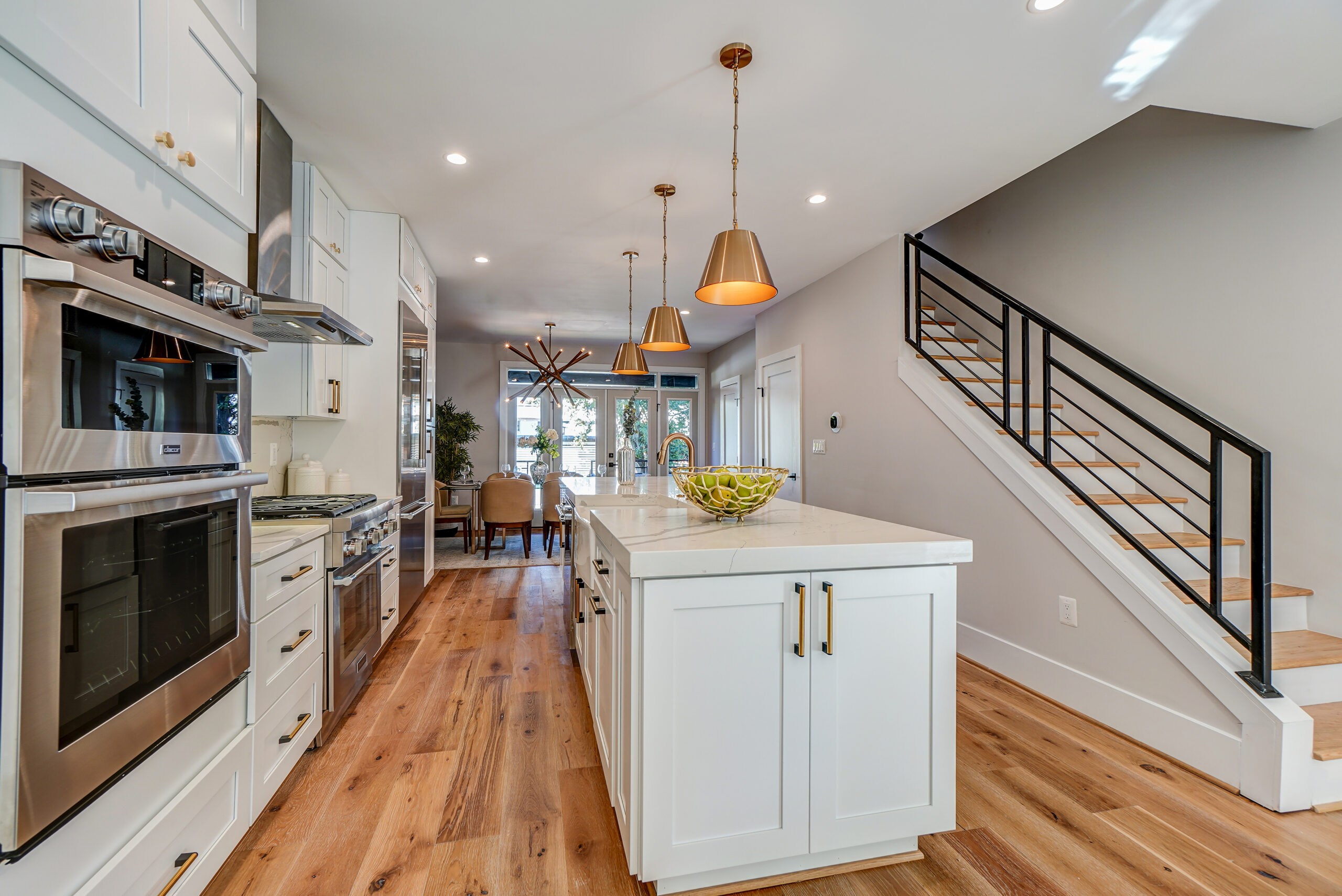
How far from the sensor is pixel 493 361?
831cm

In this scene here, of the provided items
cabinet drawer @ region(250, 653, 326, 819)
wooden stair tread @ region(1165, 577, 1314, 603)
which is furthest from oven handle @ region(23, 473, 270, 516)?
wooden stair tread @ region(1165, 577, 1314, 603)

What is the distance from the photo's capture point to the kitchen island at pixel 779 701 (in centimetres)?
136

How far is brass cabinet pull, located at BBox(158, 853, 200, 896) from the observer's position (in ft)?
4.07

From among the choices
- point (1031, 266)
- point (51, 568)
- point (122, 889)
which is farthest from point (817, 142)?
point (122, 889)

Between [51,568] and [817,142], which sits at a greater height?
[817,142]

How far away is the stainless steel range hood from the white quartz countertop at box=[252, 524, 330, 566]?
2.41ft

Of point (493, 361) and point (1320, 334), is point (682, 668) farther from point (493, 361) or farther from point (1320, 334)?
point (493, 361)

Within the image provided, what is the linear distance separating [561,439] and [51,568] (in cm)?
776

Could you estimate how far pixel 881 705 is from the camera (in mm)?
1499

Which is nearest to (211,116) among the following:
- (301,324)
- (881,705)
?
(301,324)

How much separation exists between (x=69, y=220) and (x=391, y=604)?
256 cm

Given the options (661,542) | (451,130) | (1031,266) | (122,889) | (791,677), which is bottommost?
(122,889)

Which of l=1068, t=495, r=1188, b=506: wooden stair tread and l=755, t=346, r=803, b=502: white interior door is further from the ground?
l=755, t=346, r=803, b=502: white interior door

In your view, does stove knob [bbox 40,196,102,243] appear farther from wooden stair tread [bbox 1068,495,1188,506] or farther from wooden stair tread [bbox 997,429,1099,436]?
wooden stair tread [bbox 997,429,1099,436]
